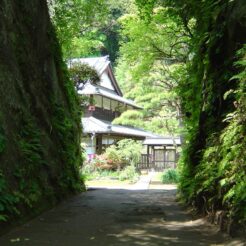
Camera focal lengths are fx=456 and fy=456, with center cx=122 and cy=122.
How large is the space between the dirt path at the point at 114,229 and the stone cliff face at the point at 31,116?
Answer: 0.46 meters

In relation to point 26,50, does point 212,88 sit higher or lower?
lower

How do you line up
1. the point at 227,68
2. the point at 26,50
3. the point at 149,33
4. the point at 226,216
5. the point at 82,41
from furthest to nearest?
the point at 82,41 → the point at 149,33 → the point at 26,50 → the point at 227,68 → the point at 226,216

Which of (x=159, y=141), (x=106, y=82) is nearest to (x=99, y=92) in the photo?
(x=106, y=82)

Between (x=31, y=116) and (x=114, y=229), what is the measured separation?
4.04 meters

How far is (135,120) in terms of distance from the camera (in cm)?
3797

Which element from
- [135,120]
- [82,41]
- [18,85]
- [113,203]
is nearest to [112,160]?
[135,120]

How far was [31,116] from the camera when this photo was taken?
1094cm

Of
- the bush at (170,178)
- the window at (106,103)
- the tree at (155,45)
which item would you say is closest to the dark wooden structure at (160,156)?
the window at (106,103)

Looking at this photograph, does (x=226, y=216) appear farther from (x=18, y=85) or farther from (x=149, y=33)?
(x=149, y=33)

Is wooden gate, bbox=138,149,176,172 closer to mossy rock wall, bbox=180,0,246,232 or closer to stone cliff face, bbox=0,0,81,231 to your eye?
stone cliff face, bbox=0,0,81,231

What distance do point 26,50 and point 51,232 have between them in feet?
19.7

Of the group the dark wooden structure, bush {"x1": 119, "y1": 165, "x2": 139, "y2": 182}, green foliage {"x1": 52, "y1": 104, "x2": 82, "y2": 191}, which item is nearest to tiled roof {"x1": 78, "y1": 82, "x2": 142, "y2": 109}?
the dark wooden structure

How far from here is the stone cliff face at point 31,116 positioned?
27.8 feet

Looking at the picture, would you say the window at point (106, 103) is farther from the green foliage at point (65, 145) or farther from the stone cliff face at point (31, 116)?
the green foliage at point (65, 145)
